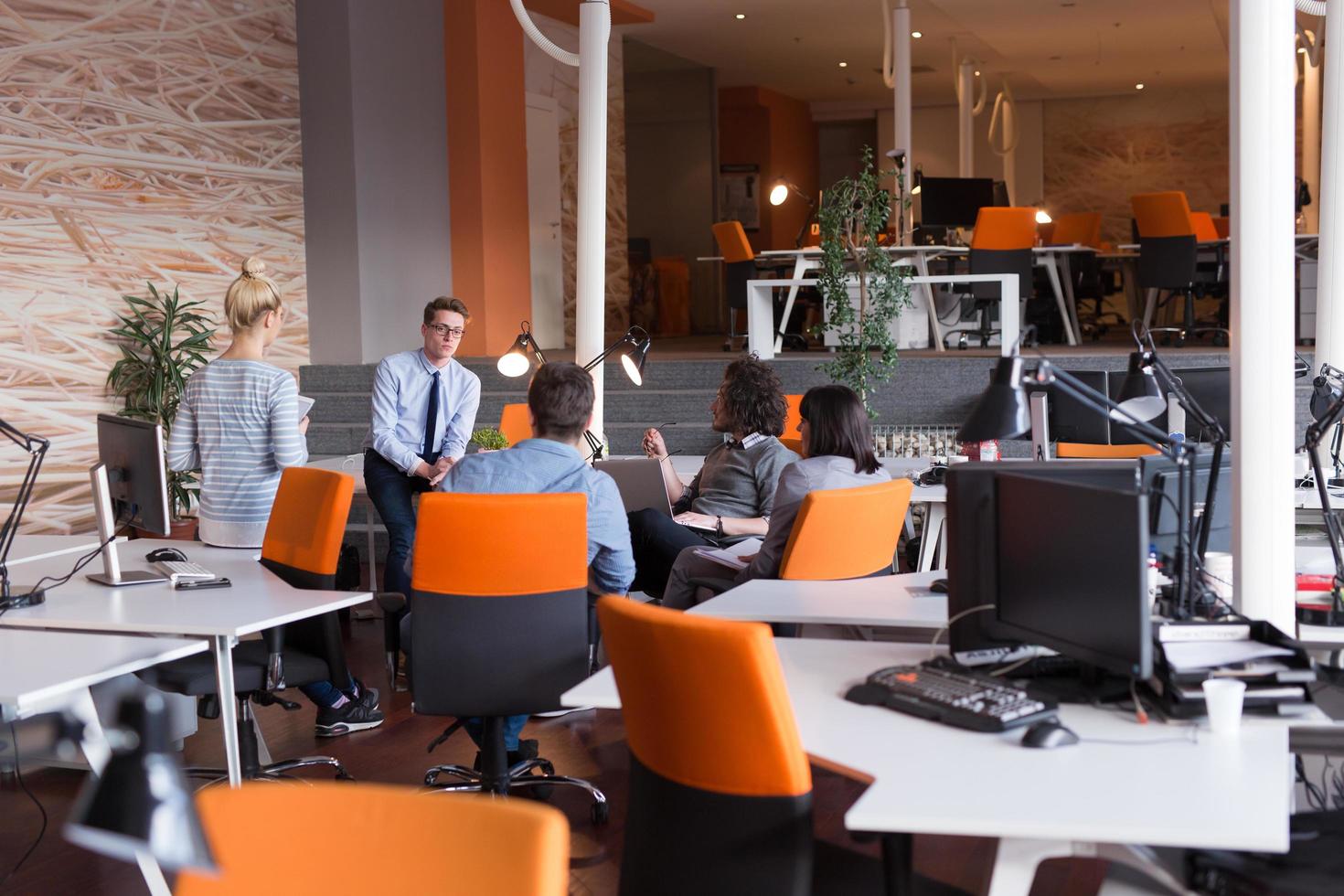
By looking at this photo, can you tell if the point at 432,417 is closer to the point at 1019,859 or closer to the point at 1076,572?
the point at 1076,572

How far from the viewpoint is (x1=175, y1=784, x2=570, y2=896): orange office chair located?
1308 millimetres

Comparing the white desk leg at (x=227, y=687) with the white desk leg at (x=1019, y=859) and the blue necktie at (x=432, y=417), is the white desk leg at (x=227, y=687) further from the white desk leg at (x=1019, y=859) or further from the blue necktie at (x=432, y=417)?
the blue necktie at (x=432, y=417)

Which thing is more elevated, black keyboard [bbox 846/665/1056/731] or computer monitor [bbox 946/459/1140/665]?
computer monitor [bbox 946/459/1140/665]

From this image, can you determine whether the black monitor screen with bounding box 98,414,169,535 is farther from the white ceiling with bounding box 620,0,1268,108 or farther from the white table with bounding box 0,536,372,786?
the white ceiling with bounding box 620,0,1268,108

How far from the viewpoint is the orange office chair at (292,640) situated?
11.6 feet

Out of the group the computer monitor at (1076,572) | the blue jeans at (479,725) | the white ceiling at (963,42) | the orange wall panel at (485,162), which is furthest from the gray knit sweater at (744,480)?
the white ceiling at (963,42)

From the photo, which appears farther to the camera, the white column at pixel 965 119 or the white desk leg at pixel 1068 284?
the white column at pixel 965 119

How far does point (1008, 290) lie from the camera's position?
316 inches

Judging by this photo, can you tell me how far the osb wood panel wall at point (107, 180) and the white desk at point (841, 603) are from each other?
5435mm

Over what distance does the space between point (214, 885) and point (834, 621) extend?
1784 mm

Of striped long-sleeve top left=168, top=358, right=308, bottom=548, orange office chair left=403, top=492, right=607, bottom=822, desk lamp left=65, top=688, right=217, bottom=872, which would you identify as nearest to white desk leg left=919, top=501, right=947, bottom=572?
orange office chair left=403, top=492, right=607, bottom=822

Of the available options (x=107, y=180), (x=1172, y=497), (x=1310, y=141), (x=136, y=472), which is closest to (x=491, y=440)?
(x=136, y=472)

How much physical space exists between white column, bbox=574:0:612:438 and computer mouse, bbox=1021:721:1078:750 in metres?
3.75

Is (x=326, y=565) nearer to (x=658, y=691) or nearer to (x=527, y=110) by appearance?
(x=658, y=691)
